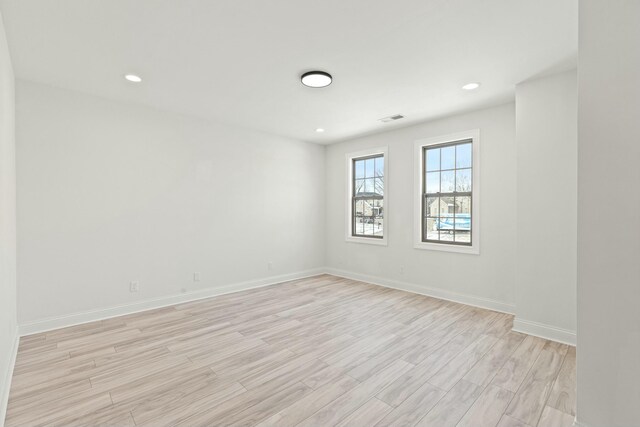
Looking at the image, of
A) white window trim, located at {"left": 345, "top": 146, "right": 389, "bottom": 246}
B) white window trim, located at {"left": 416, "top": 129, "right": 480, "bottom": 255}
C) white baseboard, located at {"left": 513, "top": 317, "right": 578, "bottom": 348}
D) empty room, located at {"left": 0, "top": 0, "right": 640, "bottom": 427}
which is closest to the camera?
empty room, located at {"left": 0, "top": 0, "right": 640, "bottom": 427}

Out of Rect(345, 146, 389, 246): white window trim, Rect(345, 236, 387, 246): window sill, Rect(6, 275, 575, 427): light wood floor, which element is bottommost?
Rect(6, 275, 575, 427): light wood floor

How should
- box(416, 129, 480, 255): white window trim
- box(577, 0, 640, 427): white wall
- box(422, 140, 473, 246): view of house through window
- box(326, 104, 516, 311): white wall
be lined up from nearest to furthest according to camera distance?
box(577, 0, 640, 427): white wall < box(326, 104, 516, 311): white wall < box(416, 129, 480, 255): white window trim < box(422, 140, 473, 246): view of house through window

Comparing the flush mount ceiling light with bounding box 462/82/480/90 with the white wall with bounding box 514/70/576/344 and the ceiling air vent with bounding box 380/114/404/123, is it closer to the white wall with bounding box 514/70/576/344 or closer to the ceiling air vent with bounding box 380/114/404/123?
the white wall with bounding box 514/70/576/344

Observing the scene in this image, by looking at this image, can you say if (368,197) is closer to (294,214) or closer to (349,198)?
(349,198)

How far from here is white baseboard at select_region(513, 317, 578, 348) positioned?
3013mm

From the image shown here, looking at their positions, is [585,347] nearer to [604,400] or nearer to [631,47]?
[604,400]

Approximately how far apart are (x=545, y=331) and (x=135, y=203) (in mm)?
5181

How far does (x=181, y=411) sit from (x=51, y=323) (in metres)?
2.56

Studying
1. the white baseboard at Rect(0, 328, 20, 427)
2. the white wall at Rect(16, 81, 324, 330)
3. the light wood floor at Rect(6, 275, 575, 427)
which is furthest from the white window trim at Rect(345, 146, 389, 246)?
the white baseboard at Rect(0, 328, 20, 427)

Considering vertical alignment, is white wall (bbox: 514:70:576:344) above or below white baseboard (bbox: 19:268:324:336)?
above

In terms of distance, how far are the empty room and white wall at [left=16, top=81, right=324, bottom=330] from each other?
0.08 ft

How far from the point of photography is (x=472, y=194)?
430 centimetres

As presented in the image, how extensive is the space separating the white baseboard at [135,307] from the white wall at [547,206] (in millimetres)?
3881

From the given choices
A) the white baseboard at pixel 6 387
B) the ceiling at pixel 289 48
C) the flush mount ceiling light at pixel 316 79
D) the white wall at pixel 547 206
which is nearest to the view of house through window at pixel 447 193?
the ceiling at pixel 289 48
